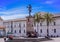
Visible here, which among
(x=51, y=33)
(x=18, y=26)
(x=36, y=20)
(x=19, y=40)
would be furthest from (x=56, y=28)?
(x=19, y=40)

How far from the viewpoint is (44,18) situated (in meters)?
67.1

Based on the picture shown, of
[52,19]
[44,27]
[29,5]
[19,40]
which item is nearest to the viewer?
[19,40]

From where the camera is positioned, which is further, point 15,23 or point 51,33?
point 15,23

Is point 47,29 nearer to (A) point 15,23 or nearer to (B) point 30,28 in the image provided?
(A) point 15,23

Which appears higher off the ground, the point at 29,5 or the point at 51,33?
the point at 29,5

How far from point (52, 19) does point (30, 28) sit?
34.7 meters

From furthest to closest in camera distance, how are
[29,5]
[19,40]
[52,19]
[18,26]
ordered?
[18,26] < [52,19] < [29,5] < [19,40]

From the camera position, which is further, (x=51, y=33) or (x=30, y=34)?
(x=51, y=33)

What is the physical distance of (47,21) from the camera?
218 ft

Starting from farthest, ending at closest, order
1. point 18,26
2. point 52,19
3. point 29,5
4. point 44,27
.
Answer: point 18,26 → point 44,27 → point 52,19 → point 29,5

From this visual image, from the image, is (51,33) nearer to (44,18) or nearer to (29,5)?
(44,18)

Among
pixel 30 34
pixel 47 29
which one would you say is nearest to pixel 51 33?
pixel 47 29

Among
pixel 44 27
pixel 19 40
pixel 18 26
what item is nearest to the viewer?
pixel 19 40

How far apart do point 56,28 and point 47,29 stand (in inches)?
123
